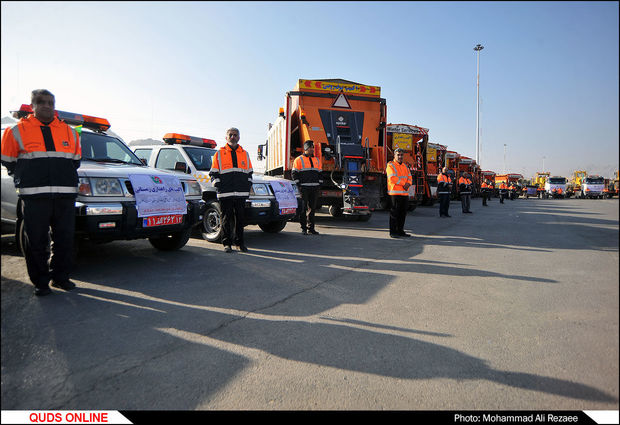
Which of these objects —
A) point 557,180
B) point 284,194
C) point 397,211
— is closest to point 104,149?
point 284,194

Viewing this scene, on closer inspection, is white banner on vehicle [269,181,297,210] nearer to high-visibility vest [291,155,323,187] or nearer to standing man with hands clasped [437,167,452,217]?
high-visibility vest [291,155,323,187]

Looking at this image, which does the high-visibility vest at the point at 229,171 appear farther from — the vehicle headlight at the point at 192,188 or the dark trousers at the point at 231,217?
the vehicle headlight at the point at 192,188

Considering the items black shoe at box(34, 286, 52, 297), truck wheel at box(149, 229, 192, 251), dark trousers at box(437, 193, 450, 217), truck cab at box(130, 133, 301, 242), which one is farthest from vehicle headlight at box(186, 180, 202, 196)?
dark trousers at box(437, 193, 450, 217)

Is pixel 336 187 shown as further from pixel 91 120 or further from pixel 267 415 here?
pixel 267 415

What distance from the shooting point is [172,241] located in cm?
600

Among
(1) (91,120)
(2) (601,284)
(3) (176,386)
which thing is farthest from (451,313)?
(1) (91,120)

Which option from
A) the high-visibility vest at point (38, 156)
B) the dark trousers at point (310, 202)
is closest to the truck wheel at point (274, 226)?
the dark trousers at point (310, 202)

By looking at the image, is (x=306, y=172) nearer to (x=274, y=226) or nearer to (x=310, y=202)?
(x=310, y=202)

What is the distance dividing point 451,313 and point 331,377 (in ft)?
5.03

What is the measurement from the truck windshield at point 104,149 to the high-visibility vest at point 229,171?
1112 millimetres

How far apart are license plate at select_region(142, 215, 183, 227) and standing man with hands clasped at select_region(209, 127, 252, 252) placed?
3.53 feet

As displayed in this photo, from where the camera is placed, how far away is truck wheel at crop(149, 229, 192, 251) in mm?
5934

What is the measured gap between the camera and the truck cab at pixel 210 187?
699 centimetres

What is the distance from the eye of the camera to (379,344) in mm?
2768
